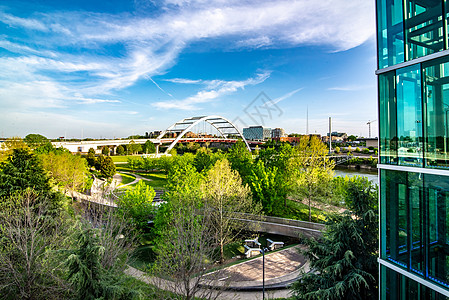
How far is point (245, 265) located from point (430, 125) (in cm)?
1257

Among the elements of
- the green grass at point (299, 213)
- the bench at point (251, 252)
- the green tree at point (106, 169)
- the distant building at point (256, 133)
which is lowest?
the bench at point (251, 252)

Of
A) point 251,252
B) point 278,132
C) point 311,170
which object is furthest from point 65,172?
point 278,132

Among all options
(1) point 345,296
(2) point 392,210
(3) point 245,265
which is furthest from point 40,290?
(2) point 392,210

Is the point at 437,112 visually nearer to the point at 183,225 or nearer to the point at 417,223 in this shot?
the point at 417,223

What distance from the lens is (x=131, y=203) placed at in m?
20.1

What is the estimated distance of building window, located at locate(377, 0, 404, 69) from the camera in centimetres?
688

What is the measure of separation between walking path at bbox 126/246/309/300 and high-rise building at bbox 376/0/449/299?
4.95 m

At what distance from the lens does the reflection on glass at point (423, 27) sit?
6.16 metres

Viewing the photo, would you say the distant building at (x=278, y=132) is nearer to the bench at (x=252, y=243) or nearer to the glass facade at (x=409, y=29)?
the bench at (x=252, y=243)

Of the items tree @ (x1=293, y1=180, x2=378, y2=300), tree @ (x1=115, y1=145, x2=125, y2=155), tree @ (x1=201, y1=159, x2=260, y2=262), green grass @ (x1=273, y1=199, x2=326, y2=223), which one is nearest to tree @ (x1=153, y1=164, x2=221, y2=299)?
tree @ (x1=201, y1=159, x2=260, y2=262)

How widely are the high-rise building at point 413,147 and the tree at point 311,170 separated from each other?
1724 centimetres

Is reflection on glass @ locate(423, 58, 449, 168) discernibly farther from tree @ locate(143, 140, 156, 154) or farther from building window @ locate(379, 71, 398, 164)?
tree @ locate(143, 140, 156, 154)

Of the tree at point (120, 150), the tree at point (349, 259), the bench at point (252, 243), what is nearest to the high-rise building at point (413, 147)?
the tree at point (349, 259)

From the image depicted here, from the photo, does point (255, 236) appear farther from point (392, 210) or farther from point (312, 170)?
point (392, 210)
